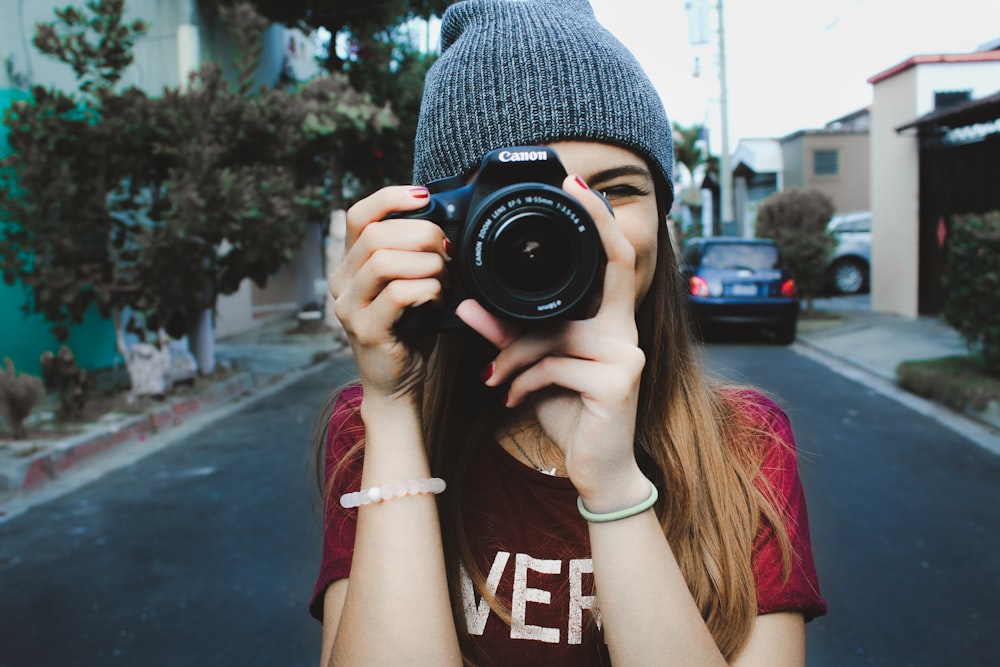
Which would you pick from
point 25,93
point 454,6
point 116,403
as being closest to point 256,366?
point 116,403

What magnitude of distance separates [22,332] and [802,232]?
404 inches

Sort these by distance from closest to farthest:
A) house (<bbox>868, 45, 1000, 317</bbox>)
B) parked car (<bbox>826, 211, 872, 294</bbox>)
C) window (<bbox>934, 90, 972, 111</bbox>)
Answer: house (<bbox>868, 45, 1000, 317</bbox>) < window (<bbox>934, 90, 972, 111</bbox>) < parked car (<bbox>826, 211, 872, 294</bbox>)

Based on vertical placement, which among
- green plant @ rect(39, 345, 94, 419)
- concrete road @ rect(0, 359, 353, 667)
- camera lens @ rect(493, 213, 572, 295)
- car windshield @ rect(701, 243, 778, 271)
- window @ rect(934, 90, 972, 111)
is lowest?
concrete road @ rect(0, 359, 353, 667)

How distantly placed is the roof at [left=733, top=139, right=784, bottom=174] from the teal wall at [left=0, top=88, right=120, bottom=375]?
66.9 ft

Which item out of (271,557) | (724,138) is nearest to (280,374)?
(271,557)

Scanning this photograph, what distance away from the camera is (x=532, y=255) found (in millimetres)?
1092

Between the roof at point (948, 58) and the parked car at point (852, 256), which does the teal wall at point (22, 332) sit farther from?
the parked car at point (852, 256)

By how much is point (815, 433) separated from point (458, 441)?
16.4ft

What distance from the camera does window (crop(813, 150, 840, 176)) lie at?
75.8 feet

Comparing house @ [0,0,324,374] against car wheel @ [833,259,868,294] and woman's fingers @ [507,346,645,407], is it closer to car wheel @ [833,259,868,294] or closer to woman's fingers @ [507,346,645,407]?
woman's fingers @ [507,346,645,407]

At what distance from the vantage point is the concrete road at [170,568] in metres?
2.90

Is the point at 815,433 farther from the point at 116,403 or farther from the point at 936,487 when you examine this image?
the point at 116,403

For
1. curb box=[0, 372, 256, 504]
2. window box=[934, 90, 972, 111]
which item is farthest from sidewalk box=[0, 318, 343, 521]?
window box=[934, 90, 972, 111]

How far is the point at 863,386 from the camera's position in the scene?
7.55 m
